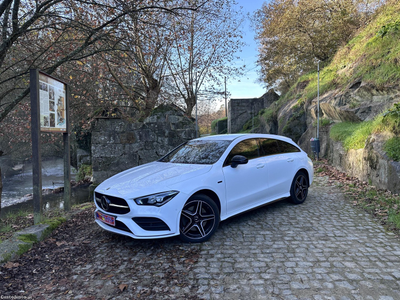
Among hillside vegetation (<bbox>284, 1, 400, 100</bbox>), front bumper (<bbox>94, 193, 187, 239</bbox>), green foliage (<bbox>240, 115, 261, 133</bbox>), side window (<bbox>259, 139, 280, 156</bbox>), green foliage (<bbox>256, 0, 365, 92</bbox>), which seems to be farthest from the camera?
green foliage (<bbox>240, 115, 261, 133</bbox>)

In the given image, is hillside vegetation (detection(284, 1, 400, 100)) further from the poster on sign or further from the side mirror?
the poster on sign

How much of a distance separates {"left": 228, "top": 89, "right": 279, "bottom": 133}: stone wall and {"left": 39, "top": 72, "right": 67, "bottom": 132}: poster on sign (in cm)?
1958

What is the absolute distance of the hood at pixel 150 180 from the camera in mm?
3697

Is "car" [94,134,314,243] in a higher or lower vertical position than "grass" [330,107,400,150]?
lower

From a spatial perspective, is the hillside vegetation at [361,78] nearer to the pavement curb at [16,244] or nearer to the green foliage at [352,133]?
the green foliage at [352,133]

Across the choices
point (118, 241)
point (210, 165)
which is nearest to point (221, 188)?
point (210, 165)

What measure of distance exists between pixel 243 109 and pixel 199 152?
20.2 m

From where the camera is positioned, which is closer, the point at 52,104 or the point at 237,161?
the point at 237,161

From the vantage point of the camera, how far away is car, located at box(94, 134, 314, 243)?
3.61m

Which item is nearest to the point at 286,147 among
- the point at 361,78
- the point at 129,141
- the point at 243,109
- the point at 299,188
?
the point at 299,188

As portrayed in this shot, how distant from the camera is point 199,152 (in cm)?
490

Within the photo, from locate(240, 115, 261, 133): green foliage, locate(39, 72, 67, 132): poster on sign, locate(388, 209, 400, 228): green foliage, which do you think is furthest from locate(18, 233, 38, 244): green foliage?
locate(240, 115, 261, 133): green foliage

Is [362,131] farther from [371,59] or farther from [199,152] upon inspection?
[199,152]

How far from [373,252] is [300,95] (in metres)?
12.9
